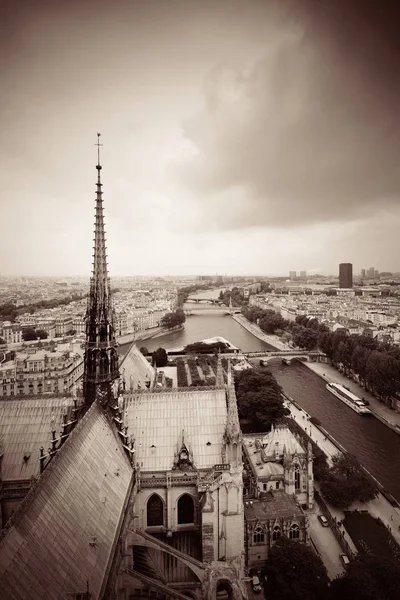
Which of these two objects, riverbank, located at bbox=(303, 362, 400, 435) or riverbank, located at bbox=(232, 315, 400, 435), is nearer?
riverbank, located at bbox=(303, 362, 400, 435)

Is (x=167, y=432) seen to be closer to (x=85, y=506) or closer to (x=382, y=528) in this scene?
(x=85, y=506)

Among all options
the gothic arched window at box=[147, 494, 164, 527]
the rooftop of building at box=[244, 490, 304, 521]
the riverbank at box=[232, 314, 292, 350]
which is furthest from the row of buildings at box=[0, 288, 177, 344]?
the gothic arched window at box=[147, 494, 164, 527]

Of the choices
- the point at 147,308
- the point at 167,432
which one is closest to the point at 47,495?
the point at 167,432

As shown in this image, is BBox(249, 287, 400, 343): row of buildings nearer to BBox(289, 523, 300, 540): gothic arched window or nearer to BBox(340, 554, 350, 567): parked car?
BBox(340, 554, 350, 567): parked car

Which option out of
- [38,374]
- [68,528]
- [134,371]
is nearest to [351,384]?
[134,371]

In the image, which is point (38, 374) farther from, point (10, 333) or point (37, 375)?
point (10, 333)

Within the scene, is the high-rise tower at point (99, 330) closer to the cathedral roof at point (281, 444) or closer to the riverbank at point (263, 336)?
the cathedral roof at point (281, 444)
